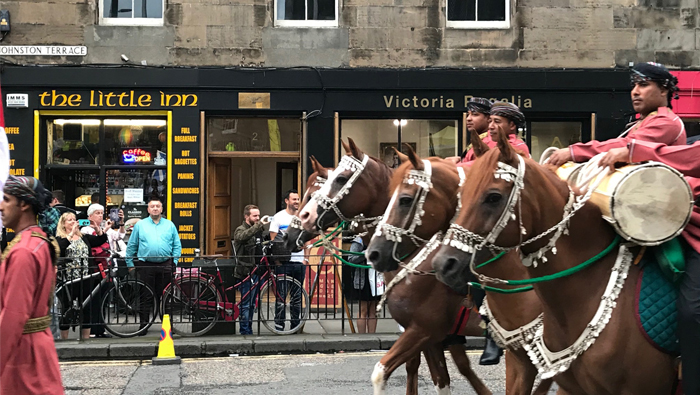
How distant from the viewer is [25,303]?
451 cm

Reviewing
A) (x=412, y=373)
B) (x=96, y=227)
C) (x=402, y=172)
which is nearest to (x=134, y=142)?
(x=96, y=227)

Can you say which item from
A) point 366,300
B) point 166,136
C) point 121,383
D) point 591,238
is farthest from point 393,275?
point 166,136

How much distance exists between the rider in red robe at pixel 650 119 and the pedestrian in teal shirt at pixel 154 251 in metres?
8.46

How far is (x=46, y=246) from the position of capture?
15.7ft

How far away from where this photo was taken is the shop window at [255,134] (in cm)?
1630

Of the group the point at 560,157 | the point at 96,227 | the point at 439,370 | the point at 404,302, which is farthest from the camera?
the point at 96,227

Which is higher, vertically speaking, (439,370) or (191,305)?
(439,370)

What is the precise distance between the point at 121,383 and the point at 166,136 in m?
7.92

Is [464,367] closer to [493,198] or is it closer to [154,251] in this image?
[493,198]

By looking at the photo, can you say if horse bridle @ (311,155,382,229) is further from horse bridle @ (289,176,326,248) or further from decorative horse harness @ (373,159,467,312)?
decorative horse harness @ (373,159,467,312)

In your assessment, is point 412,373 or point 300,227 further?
point 300,227

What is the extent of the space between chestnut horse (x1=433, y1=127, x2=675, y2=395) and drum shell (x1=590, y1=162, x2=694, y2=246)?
177 mm

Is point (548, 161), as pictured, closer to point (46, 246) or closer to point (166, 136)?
point (46, 246)

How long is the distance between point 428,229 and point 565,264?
1.83 m
